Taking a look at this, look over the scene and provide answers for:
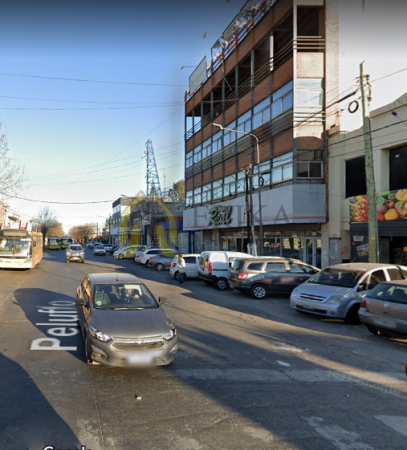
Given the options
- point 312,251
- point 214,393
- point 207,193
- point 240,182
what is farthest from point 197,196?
point 214,393

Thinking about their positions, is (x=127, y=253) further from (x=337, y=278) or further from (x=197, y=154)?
(x=337, y=278)

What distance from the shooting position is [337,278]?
11242 millimetres

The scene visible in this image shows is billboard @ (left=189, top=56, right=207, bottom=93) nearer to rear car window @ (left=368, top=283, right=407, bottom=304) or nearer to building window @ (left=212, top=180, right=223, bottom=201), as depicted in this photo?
building window @ (left=212, top=180, right=223, bottom=201)

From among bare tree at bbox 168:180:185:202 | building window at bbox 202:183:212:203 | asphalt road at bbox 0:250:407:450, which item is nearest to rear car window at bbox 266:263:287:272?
asphalt road at bbox 0:250:407:450

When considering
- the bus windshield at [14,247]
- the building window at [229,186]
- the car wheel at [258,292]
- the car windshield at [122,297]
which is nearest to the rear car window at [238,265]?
the car wheel at [258,292]

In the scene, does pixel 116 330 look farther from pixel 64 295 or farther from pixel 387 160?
pixel 387 160

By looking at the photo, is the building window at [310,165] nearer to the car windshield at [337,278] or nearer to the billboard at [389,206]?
the billboard at [389,206]

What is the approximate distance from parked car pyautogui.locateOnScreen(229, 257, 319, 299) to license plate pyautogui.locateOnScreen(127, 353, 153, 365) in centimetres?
913

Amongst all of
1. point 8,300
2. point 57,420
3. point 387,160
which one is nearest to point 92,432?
point 57,420

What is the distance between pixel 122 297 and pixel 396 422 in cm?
477

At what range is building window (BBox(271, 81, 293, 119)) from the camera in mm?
23516

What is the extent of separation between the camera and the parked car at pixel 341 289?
1038 cm

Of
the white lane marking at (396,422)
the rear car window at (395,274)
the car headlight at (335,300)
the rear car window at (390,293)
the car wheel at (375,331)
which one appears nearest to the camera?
the white lane marking at (396,422)

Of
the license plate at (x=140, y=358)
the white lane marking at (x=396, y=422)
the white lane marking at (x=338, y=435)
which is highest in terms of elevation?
the license plate at (x=140, y=358)
